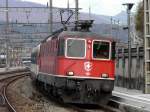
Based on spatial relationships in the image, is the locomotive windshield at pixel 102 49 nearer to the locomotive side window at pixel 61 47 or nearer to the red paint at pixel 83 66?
the red paint at pixel 83 66

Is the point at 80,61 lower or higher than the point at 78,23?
lower

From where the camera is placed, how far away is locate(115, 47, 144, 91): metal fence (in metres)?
26.6

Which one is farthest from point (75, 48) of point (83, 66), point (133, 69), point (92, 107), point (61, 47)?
point (133, 69)

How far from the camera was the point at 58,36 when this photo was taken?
21438 mm

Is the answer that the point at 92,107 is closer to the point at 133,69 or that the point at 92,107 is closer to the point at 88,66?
the point at 88,66

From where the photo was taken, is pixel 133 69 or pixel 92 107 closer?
pixel 92 107

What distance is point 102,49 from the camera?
21.3 m

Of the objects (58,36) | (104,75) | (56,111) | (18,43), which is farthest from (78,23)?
(18,43)

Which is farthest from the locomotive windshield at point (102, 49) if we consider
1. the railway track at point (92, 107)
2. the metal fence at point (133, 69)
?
the metal fence at point (133, 69)

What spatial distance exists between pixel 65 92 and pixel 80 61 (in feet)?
4.48

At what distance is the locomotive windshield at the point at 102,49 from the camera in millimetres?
21156

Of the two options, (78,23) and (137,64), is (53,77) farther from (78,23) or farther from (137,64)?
(137,64)

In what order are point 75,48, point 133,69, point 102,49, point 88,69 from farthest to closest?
point 133,69
point 102,49
point 75,48
point 88,69

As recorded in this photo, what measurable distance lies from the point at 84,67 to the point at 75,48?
90 cm
